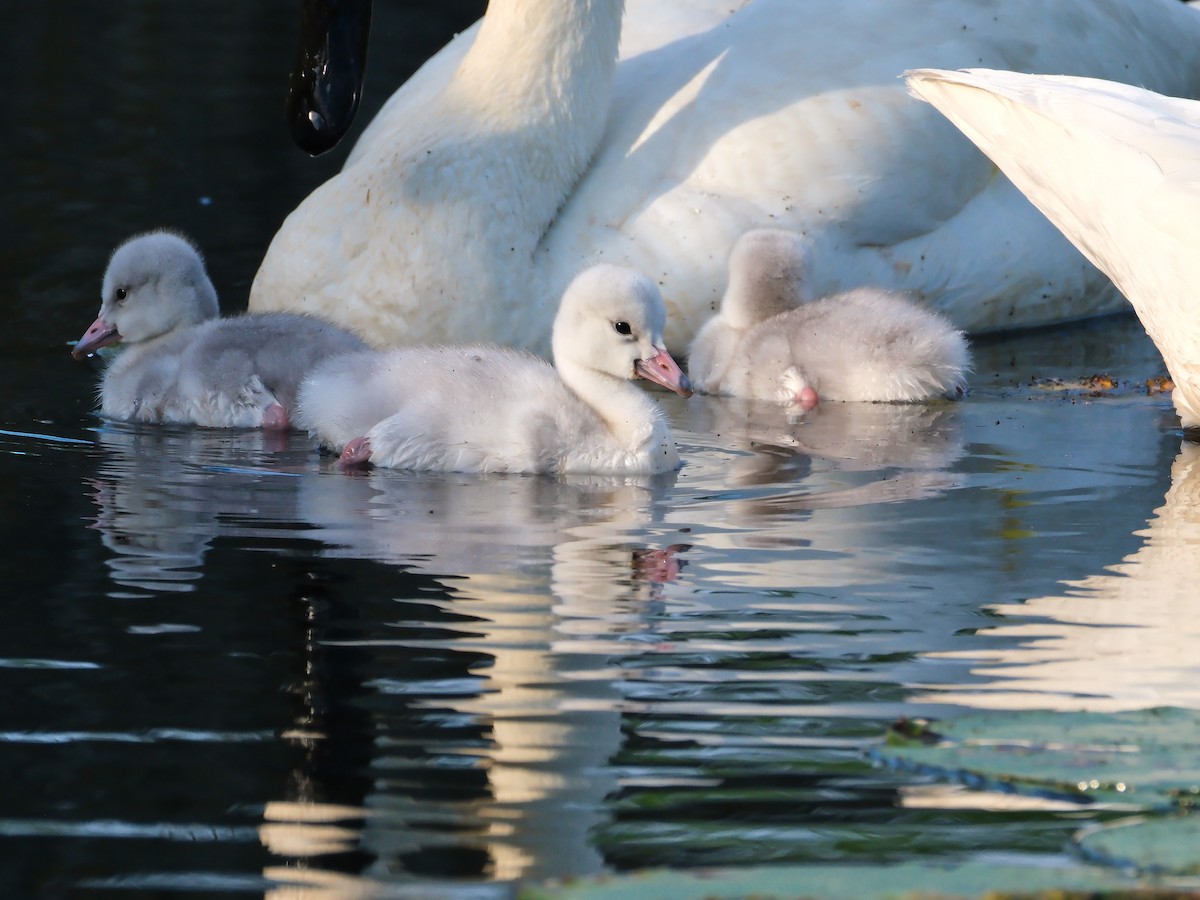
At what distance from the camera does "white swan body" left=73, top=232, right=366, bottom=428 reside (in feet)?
20.7

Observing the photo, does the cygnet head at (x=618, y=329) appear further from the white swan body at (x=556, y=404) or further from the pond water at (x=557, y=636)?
the pond water at (x=557, y=636)

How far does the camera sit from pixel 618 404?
5691mm

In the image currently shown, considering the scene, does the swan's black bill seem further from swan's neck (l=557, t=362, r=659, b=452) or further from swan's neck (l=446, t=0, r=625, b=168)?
swan's neck (l=557, t=362, r=659, b=452)

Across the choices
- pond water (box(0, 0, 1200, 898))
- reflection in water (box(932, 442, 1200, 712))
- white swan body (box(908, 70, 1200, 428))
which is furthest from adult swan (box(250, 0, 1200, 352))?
reflection in water (box(932, 442, 1200, 712))

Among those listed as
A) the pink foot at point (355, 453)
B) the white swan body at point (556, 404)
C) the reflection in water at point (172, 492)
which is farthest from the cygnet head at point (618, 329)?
the reflection in water at point (172, 492)

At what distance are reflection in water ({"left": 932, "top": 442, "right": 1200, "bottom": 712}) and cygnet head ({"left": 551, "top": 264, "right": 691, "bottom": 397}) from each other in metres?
1.41

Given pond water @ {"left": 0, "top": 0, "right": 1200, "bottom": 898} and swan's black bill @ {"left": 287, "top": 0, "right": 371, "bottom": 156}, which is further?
swan's black bill @ {"left": 287, "top": 0, "right": 371, "bottom": 156}

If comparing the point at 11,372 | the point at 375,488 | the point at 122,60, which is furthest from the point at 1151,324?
the point at 122,60

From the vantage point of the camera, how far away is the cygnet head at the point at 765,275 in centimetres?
693

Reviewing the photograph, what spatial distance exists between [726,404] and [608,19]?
1526mm

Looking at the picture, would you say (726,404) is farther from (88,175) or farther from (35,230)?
(88,175)

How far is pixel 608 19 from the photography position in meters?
7.57

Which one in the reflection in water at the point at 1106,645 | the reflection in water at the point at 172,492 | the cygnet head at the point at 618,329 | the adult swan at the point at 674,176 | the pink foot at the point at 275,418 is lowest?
the reflection in water at the point at 1106,645

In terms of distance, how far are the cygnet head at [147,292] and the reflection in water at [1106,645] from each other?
10.6ft
